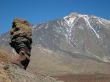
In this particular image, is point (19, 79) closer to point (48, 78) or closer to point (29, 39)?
point (48, 78)

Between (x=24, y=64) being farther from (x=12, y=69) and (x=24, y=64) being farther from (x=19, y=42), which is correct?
(x=12, y=69)

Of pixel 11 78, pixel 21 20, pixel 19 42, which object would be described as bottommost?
pixel 11 78

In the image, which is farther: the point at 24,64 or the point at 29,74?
the point at 24,64

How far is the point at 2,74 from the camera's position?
432 inches

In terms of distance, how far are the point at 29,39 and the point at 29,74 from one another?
239 cm

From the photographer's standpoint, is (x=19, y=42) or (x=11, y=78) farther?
(x=19, y=42)

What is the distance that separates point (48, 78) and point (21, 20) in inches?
120

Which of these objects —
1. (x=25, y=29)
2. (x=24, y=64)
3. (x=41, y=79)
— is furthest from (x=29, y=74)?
(x=25, y=29)

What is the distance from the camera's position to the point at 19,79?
11.7m

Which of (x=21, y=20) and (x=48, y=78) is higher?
(x=21, y=20)

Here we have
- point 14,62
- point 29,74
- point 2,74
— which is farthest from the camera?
point 14,62

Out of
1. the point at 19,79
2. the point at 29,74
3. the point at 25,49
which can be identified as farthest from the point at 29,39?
the point at 19,79

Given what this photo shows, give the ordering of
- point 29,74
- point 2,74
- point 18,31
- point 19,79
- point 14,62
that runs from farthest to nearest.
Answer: point 18,31 → point 14,62 → point 29,74 → point 19,79 → point 2,74

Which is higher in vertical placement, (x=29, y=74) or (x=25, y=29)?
(x=25, y=29)
